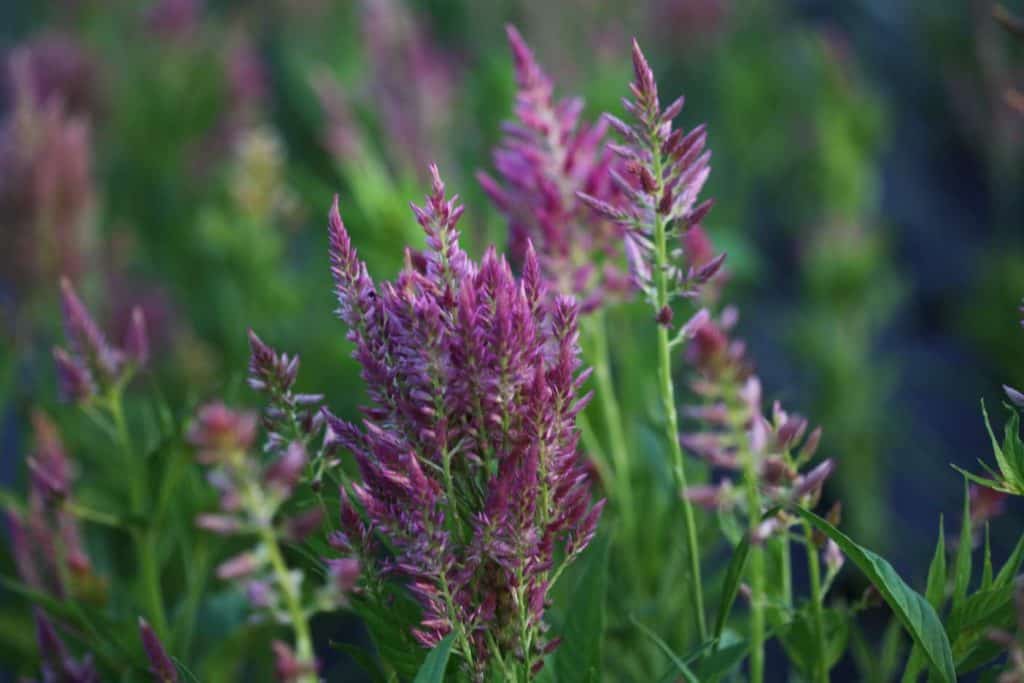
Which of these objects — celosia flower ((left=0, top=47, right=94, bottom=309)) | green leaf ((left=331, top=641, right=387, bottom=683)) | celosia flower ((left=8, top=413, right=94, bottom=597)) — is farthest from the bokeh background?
green leaf ((left=331, top=641, right=387, bottom=683))

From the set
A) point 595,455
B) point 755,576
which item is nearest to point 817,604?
point 755,576

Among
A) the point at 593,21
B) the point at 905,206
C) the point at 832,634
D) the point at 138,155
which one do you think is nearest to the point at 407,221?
the point at 832,634

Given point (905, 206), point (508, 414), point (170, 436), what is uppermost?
point (508, 414)

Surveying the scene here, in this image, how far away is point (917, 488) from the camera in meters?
2.94

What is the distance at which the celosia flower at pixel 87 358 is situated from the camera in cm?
104

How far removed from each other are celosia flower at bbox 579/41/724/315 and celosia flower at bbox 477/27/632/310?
0.27 meters

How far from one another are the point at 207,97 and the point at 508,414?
2856 mm

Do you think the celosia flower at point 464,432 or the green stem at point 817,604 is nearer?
the celosia flower at point 464,432

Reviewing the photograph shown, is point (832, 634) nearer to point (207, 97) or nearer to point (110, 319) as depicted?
point (110, 319)

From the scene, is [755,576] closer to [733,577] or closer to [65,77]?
[733,577]

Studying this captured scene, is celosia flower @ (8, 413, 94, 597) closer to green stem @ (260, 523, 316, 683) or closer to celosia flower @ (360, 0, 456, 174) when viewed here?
green stem @ (260, 523, 316, 683)

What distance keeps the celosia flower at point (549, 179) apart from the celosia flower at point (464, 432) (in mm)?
314

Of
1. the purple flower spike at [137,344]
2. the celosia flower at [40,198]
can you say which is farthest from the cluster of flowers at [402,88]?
the purple flower spike at [137,344]

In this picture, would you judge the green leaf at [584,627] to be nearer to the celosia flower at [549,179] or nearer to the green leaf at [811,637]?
the green leaf at [811,637]
